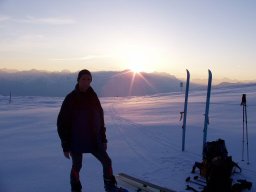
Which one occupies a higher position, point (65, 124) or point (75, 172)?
point (65, 124)

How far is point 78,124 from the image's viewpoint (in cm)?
514

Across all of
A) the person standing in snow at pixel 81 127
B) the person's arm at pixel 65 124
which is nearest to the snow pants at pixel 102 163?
the person standing in snow at pixel 81 127

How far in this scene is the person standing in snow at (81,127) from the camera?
16.9 ft

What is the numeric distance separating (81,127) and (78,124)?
0.22 feet

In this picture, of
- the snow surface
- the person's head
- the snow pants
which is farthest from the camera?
the snow surface

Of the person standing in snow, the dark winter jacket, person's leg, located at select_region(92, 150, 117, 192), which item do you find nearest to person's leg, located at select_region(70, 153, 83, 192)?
the person standing in snow

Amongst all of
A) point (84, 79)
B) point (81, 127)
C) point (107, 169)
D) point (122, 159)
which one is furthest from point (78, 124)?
point (122, 159)

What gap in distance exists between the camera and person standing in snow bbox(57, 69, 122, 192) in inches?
202

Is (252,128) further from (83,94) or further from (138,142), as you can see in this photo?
(83,94)

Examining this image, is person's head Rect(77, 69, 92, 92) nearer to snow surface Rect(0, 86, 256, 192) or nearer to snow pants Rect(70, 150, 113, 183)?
snow pants Rect(70, 150, 113, 183)

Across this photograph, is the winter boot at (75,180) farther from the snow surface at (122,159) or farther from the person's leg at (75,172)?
the snow surface at (122,159)

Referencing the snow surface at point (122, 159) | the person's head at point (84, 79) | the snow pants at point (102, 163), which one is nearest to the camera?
the person's head at point (84, 79)

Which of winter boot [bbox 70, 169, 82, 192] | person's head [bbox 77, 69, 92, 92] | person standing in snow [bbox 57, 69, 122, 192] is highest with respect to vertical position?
person's head [bbox 77, 69, 92, 92]

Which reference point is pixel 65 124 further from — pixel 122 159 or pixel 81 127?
pixel 122 159
